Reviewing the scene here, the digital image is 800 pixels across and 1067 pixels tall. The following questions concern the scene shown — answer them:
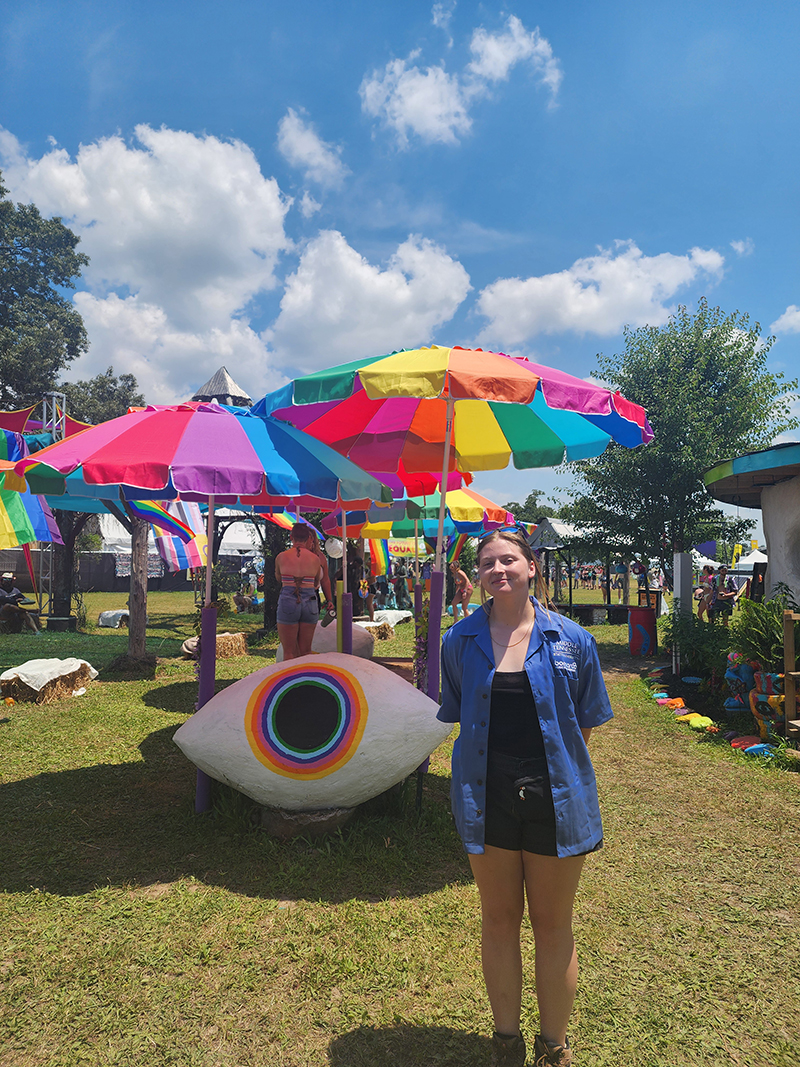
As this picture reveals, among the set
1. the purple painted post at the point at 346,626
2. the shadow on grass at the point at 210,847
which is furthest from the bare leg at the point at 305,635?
the shadow on grass at the point at 210,847

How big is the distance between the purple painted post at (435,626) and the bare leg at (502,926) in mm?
2377

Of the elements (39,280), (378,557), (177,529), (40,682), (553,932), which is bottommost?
(40,682)

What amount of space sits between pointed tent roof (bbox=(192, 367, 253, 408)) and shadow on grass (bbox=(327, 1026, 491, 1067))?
40.4m

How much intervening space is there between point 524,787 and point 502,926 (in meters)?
0.56

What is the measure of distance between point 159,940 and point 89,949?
32cm

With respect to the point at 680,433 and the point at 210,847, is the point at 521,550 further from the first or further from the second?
the point at 680,433

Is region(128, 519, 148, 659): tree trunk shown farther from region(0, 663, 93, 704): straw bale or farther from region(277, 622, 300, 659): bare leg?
region(277, 622, 300, 659): bare leg

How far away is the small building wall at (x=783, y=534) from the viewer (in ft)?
26.1

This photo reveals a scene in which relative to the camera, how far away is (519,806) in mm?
2061

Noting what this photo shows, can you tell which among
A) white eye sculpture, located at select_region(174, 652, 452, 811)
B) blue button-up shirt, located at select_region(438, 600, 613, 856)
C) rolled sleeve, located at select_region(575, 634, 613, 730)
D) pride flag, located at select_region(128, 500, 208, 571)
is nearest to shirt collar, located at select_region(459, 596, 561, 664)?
blue button-up shirt, located at select_region(438, 600, 613, 856)

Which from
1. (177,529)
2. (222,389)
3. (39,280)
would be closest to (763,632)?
(177,529)

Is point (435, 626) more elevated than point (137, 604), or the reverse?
point (435, 626)

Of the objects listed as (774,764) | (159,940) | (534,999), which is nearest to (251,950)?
(159,940)

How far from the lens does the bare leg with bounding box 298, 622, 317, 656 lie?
7102 millimetres
